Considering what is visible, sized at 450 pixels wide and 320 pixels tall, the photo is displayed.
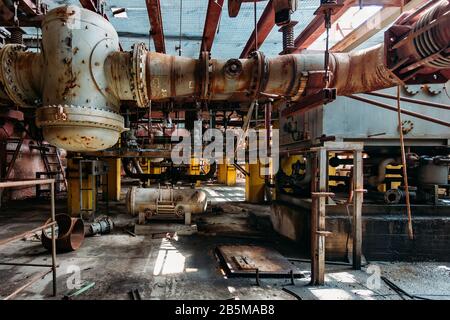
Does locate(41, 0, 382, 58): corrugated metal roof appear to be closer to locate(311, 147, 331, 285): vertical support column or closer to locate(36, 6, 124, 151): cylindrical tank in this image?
locate(36, 6, 124, 151): cylindrical tank

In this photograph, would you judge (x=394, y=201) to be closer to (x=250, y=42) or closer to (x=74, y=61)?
(x=250, y=42)

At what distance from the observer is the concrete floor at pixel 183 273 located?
10.3 feet

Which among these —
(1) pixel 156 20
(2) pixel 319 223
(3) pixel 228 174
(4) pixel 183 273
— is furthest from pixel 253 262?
(3) pixel 228 174

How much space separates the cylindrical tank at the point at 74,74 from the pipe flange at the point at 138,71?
0.26 metres

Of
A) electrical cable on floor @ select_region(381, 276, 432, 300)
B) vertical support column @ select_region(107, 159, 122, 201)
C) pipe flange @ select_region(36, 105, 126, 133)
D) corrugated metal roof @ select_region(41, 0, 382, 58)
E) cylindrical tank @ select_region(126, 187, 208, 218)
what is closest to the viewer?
pipe flange @ select_region(36, 105, 126, 133)

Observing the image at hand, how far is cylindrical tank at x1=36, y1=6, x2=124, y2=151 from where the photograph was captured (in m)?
2.25

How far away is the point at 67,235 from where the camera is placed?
173 inches

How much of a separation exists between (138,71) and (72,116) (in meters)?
0.69

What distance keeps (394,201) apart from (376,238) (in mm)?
788

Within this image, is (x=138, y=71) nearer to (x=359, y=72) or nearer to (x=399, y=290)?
(x=359, y=72)

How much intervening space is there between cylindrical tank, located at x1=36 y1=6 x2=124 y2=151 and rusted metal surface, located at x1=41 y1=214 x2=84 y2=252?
2.76 m

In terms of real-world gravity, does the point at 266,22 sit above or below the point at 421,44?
above

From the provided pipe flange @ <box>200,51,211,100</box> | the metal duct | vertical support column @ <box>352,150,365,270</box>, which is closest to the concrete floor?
vertical support column @ <box>352,150,365,270</box>
